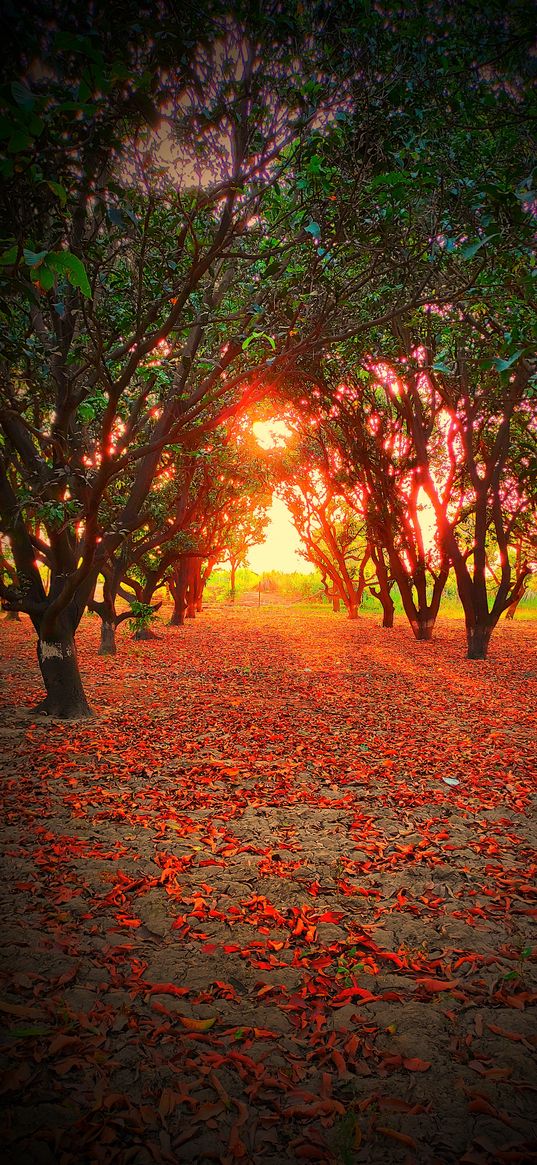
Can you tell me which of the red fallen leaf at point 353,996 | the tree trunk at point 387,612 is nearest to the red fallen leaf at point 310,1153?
the red fallen leaf at point 353,996

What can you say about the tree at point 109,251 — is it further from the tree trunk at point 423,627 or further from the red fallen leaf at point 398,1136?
the tree trunk at point 423,627

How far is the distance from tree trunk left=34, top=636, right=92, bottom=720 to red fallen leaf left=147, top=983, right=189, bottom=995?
21.1ft

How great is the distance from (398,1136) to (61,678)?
26.2 feet

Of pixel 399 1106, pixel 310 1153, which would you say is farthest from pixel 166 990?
pixel 399 1106

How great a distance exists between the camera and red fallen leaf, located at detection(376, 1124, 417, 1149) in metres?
2.42

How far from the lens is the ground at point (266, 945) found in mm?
2525

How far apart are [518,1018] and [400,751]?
4917 mm

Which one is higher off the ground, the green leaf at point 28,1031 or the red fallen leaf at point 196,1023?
the green leaf at point 28,1031

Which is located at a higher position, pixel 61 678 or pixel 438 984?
pixel 61 678

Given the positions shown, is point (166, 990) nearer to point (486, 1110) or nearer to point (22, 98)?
point (486, 1110)

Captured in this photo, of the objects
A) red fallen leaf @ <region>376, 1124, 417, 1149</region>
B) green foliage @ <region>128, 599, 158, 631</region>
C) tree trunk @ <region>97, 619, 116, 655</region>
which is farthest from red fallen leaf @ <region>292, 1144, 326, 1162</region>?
tree trunk @ <region>97, 619, 116, 655</region>

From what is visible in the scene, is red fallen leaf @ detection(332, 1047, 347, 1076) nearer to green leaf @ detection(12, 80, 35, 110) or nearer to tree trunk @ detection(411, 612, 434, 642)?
green leaf @ detection(12, 80, 35, 110)

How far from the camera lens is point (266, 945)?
383cm

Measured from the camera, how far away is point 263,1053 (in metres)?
2.91
